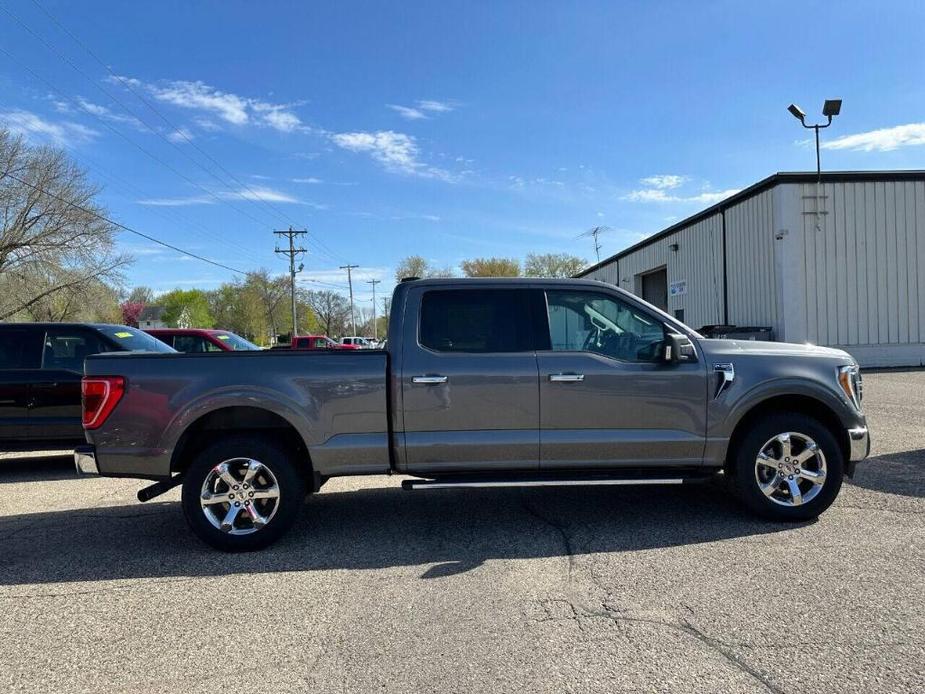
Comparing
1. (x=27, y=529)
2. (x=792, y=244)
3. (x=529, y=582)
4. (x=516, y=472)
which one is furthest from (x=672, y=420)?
(x=792, y=244)

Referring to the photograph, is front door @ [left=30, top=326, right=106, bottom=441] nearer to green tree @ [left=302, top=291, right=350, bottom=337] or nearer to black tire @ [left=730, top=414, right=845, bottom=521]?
black tire @ [left=730, top=414, right=845, bottom=521]

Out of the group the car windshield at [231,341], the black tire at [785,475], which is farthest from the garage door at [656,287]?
the black tire at [785,475]

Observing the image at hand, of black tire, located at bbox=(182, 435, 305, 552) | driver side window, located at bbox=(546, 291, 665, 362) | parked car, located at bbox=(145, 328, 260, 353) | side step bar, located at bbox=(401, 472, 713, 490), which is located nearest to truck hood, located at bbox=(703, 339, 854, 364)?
driver side window, located at bbox=(546, 291, 665, 362)

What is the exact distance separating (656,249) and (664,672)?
95.5 ft

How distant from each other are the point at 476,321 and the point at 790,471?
2746 mm

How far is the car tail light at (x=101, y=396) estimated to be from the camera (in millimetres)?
4660

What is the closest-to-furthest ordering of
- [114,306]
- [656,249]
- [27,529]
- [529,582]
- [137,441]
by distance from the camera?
1. [529,582]
2. [137,441]
3. [27,529]
4. [656,249]
5. [114,306]

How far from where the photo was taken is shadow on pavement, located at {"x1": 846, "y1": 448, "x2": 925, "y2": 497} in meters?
5.99

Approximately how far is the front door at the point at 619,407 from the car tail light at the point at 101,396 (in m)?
3.16

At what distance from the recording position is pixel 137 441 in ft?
15.4

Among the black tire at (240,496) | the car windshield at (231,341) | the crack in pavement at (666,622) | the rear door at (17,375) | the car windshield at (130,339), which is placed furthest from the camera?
the car windshield at (231,341)

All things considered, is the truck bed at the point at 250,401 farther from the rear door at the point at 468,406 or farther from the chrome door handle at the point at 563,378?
the chrome door handle at the point at 563,378

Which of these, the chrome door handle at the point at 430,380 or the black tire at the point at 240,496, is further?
the chrome door handle at the point at 430,380

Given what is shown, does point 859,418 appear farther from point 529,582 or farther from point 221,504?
point 221,504
